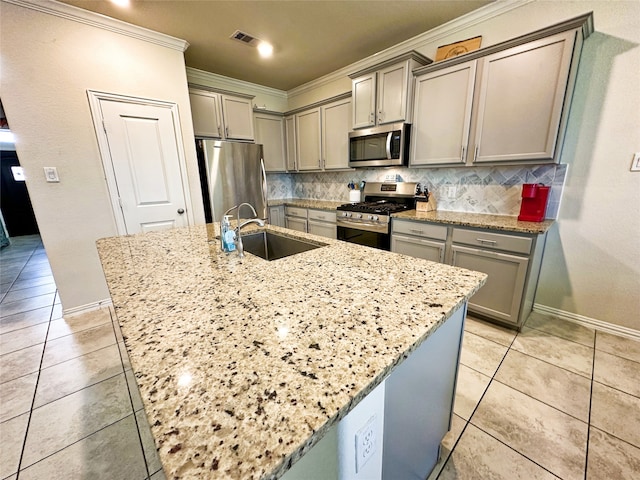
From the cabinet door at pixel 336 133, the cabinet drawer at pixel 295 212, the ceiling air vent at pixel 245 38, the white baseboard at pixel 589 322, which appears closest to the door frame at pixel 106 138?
the ceiling air vent at pixel 245 38

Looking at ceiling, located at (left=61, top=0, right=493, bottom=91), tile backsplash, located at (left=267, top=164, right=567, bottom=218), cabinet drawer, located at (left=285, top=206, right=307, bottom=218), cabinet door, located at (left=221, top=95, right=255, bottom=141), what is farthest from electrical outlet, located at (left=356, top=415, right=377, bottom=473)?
cabinet door, located at (left=221, top=95, right=255, bottom=141)

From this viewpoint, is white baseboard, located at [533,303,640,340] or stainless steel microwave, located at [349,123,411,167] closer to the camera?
white baseboard, located at [533,303,640,340]

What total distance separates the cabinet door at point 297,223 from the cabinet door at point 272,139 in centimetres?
83

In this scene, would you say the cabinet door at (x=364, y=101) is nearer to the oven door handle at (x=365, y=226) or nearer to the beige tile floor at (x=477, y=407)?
the oven door handle at (x=365, y=226)

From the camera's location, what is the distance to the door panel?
2.49 meters

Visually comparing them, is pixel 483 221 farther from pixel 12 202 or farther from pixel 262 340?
pixel 12 202

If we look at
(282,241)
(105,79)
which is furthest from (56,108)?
(282,241)

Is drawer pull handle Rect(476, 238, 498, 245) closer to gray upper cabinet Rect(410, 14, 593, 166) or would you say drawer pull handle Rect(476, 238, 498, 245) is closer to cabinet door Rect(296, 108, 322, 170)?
gray upper cabinet Rect(410, 14, 593, 166)

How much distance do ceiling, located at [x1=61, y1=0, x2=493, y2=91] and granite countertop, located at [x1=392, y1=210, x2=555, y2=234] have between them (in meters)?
1.74

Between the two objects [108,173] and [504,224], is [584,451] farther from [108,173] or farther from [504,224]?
[108,173]

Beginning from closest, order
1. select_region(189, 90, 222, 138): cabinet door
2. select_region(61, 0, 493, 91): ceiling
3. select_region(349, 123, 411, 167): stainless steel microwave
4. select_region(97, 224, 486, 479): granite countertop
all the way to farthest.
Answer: select_region(97, 224, 486, 479): granite countertop < select_region(61, 0, 493, 91): ceiling < select_region(349, 123, 411, 167): stainless steel microwave < select_region(189, 90, 222, 138): cabinet door

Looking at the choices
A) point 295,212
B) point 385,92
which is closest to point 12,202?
point 295,212

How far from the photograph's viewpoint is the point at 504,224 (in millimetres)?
2008

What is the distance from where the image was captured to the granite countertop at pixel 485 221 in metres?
1.90
